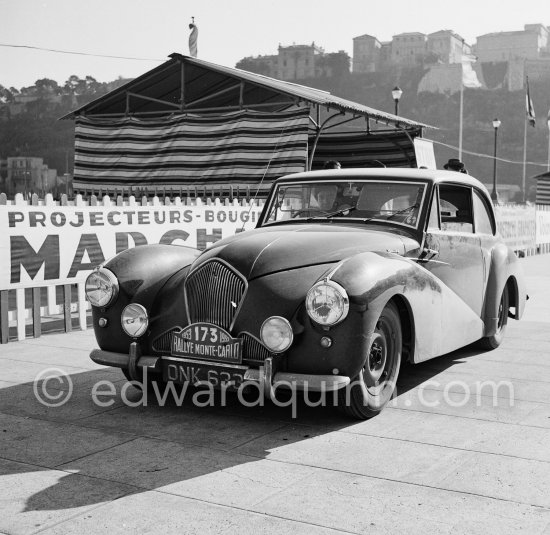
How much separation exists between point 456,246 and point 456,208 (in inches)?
24.9

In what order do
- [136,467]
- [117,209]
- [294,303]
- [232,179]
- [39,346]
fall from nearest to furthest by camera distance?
[136,467], [294,303], [39,346], [117,209], [232,179]

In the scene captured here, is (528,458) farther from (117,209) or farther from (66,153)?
(66,153)

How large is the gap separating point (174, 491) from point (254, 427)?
1213 millimetres

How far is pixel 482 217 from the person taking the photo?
24.5 ft

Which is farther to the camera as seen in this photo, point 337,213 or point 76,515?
point 337,213

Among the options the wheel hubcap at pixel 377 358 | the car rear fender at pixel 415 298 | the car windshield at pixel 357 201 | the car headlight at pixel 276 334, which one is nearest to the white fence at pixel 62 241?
the car windshield at pixel 357 201

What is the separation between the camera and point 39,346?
7746 mm

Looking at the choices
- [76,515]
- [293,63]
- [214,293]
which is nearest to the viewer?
[76,515]

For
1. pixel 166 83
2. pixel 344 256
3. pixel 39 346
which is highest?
pixel 166 83

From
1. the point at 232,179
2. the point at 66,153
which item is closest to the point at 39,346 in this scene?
the point at 232,179

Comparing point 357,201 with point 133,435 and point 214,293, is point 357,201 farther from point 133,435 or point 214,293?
point 133,435

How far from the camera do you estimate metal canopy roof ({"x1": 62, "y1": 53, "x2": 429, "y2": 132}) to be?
55.2ft

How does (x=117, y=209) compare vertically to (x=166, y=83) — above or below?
below

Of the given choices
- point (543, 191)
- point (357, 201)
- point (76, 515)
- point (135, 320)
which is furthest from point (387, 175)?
point (543, 191)
